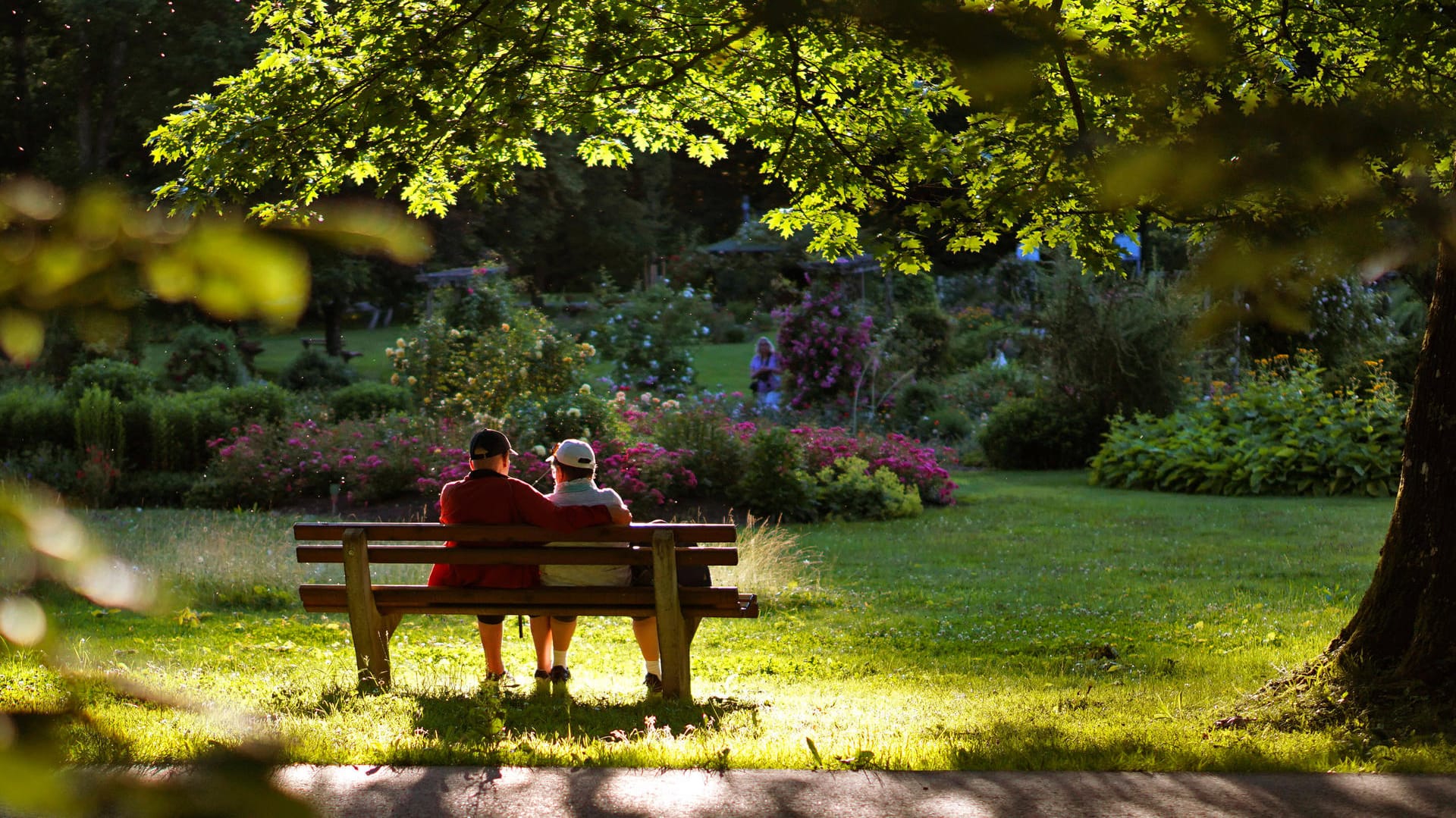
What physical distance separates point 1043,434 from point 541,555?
1383 centimetres

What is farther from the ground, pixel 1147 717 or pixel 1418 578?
pixel 1418 578

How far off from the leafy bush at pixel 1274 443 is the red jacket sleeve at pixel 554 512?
1129 centimetres

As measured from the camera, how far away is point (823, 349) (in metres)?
19.7

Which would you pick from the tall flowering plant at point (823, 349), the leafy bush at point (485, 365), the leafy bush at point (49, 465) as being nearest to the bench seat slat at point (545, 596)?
the leafy bush at point (485, 365)

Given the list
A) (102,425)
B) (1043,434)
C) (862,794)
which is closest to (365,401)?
(102,425)

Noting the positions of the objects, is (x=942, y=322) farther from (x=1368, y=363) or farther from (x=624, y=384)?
(x=1368, y=363)

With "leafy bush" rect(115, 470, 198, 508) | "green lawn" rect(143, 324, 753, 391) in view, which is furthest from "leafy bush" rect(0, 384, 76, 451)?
"green lawn" rect(143, 324, 753, 391)

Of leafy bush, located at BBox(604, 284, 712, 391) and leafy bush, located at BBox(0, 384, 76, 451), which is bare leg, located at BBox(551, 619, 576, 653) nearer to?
leafy bush, located at BBox(0, 384, 76, 451)

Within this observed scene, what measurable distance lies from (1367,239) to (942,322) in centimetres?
2478

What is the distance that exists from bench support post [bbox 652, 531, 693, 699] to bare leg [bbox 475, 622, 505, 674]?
990mm

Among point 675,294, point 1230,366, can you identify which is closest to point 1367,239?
point 1230,366

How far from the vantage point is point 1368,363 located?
15875 millimetres

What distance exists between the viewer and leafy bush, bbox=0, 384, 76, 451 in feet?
52.3

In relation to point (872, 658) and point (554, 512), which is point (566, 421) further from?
point (554, 512)
